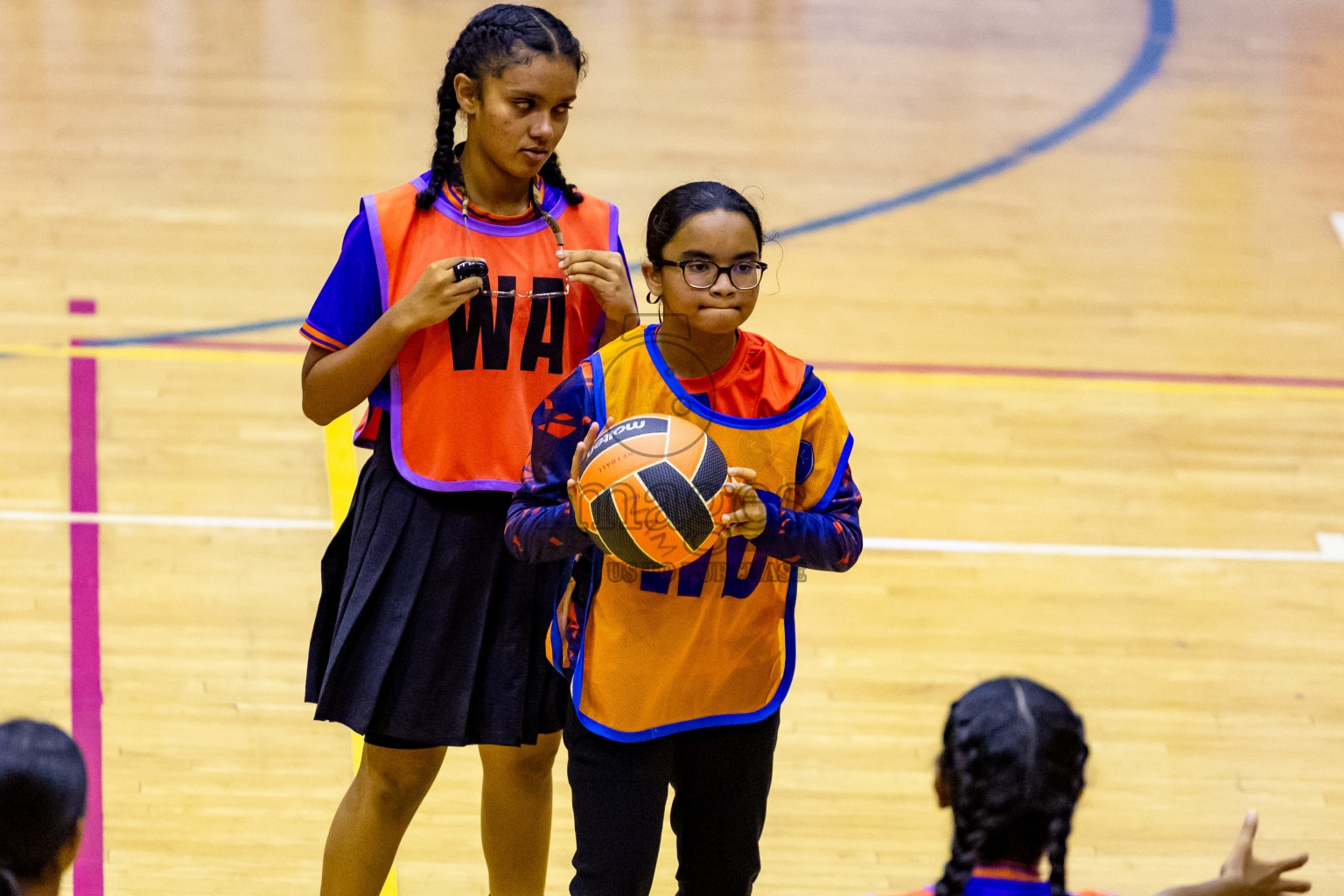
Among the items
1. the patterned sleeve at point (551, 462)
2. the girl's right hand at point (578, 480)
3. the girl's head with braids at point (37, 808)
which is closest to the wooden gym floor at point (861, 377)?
the patterned sleeve at point (551, 462)

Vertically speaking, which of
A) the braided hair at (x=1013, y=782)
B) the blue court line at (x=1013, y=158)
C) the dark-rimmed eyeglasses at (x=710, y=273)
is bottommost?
the blue court line at (x=1013, y=158)

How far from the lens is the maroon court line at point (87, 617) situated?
350 cm

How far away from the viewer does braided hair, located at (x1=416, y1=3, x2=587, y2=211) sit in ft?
8.49

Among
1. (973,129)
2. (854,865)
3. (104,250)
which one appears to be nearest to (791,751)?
(854,865)

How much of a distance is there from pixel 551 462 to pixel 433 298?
349mm

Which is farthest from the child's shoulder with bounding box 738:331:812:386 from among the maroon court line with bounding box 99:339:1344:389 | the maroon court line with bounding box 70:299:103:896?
the maroon court line with bounding box 99:339:1344:389

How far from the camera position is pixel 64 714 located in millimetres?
3922

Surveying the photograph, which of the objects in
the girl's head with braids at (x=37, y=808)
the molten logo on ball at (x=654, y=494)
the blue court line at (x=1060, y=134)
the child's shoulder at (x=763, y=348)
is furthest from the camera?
the blue court line at (x=1060, y=134)

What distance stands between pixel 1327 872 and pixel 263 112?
21.0 ft

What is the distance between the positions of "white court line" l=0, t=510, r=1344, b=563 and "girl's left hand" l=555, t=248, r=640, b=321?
244 centimetres

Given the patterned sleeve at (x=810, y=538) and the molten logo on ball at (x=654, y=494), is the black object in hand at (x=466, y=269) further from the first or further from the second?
the patterned sleeve at (x=810, y=538)

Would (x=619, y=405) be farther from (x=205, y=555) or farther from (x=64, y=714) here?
(x=205, y=555)

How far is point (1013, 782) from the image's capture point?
6.09 ft

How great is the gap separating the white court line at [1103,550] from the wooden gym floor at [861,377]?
0.01 m
